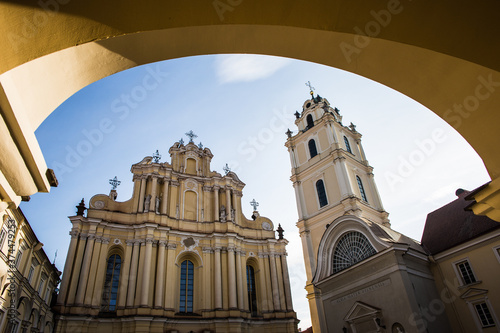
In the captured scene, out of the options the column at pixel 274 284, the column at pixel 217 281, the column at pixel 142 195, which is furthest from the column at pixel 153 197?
the column at pixel 274 284

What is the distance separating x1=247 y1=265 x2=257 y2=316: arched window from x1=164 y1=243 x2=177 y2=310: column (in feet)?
21.7

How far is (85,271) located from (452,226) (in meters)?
25.1

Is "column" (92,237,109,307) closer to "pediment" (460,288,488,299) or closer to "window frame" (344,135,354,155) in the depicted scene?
"pediment" (460,288,488,299)

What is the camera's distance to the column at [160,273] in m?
24.5

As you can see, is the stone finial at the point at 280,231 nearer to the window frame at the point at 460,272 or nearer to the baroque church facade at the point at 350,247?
the baroque church facade at the point at 350,247

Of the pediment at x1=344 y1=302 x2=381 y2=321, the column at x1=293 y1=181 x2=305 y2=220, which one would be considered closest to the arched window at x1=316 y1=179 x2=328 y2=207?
the column at x1=293 y1=181 x2=305 y2=220

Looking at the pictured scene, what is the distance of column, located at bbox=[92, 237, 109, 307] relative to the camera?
77.0ft

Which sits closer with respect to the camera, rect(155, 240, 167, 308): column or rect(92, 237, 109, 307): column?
rect(92, 237, 109, 307): column

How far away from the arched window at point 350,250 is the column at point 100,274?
16.5 meters

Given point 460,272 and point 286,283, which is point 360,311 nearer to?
point 460,272

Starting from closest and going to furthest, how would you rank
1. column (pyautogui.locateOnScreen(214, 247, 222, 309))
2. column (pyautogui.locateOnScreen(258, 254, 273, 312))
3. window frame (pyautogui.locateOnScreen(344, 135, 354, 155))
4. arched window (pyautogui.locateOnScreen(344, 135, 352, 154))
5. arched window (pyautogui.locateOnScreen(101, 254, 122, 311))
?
arched window (pyautogui.locateOnScreen(101, 254, 122, 311)) → column (pyautogui.locateOnScreen(214, 247, 222, 309)) → column (pyautogui.locateOnScreen(258, 254, 273, 312)) → window frame (pyautogui.locateOnScreen(344, 135, 354, 155)) → arched window (pyautogui.locateOnScreen(344, 135, 352, 154))

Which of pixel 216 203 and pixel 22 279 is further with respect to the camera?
pixel 216 203

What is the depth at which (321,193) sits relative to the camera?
3188cm

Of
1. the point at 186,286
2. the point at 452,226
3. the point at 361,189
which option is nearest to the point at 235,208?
the point at 186,286
